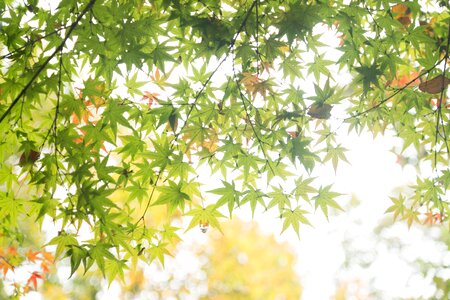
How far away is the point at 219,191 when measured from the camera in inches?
60.3

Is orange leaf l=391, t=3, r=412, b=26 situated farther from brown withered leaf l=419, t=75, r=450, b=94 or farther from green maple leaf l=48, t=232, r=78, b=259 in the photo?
green maple leaf l=48, t=232, r=78, b=259

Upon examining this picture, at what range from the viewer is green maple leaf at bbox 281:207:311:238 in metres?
1.59

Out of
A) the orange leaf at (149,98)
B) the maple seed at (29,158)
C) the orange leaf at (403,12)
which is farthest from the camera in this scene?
the orange leaf at (403,12)

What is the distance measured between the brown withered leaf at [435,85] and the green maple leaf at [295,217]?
658 mm

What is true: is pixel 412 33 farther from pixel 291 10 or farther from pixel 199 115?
pixel 199 115

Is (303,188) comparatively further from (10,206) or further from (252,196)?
(10,206)

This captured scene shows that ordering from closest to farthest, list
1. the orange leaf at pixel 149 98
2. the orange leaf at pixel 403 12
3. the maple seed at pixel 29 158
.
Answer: the maple seed at pixel 29 158
the orange leaf at pixel 149 98
the orange leaf at pixel 403 12

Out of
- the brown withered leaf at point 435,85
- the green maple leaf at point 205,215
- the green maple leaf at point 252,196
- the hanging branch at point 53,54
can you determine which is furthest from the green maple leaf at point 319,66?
the hanging branch at point 53,54

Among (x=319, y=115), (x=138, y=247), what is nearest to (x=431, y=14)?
(x=319, y=115)

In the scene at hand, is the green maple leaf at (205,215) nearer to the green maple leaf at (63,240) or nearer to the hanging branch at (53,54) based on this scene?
the green maple leaf at (63,240)

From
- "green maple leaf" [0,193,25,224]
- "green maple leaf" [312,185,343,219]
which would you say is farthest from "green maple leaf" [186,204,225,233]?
"green maple leaf" [0,193,25,224]

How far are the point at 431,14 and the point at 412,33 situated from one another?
763 millimetres

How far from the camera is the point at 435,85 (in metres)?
1.64

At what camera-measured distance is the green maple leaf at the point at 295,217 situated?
1.59 metres
